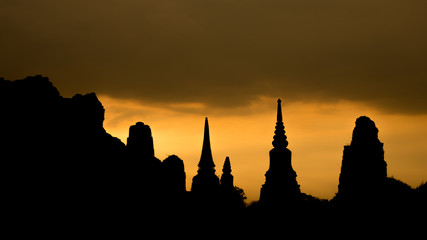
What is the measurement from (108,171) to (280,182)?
2465cm

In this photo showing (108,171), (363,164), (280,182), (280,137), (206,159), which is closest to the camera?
(280,182)

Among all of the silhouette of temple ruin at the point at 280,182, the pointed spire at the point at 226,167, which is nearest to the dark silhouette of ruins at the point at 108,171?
the silhouette of temple ruin at the point at 280,182

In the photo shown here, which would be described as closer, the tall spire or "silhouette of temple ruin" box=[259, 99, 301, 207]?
"silhouette of temple ruin" box=[259, 99, 301, 207]

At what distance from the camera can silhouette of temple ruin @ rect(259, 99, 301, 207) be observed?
34.8 m

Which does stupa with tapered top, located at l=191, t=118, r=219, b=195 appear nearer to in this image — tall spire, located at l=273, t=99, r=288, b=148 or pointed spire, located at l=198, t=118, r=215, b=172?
pointed spire, located at l=198, t=118, r=215, b=172

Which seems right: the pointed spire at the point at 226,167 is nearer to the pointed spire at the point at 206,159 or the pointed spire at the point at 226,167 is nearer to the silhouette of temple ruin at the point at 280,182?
the pointed spire at the point at 206,159

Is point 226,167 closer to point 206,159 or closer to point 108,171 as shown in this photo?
point 206,159

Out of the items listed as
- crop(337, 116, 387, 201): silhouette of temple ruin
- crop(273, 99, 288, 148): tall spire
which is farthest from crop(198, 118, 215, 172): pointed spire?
crop(337, 116, 387, 201): silhouette of temple ruin

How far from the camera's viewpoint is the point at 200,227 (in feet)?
163

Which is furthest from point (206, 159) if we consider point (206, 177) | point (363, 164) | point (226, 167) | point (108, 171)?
point (363, 164)

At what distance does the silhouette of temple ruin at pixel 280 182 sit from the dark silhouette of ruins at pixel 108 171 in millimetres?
69

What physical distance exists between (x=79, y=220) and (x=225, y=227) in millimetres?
13673

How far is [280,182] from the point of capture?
1377 inches

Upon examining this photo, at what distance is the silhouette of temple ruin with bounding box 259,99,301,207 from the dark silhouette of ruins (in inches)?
2.7
